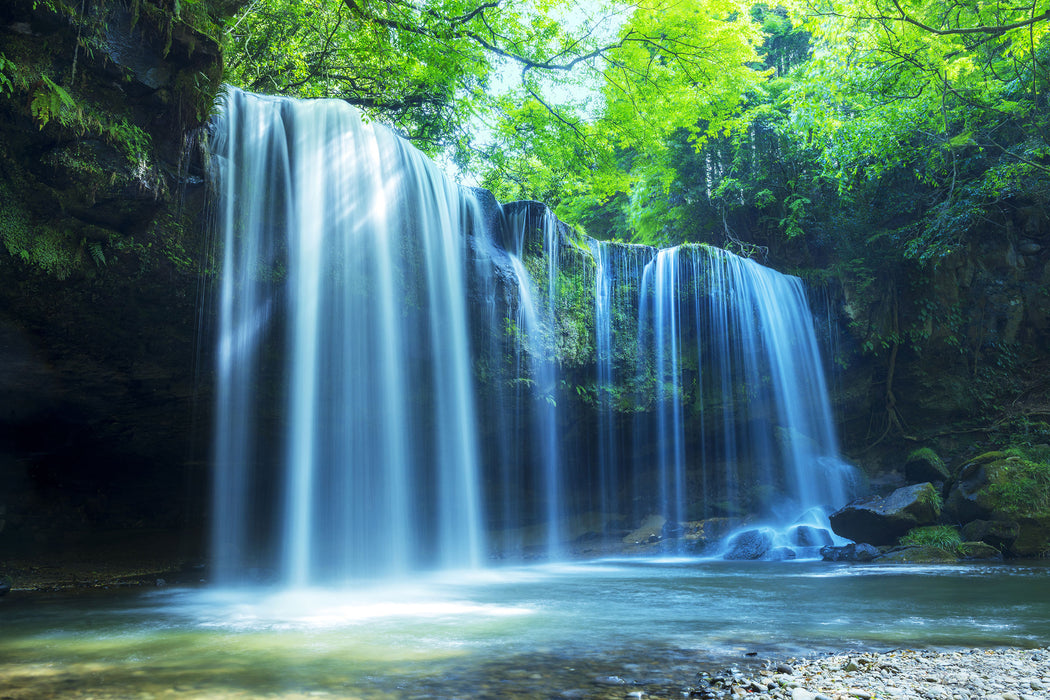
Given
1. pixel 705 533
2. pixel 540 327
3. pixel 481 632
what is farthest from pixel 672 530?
pixel 481 632

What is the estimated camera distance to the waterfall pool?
350 centimetres

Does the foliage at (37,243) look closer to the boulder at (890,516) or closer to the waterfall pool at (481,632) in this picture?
the waterfall pool at (481,632)

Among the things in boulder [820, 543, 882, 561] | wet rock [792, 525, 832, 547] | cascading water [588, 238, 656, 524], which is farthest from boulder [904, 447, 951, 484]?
cascading water [588, 238, 656, 524]

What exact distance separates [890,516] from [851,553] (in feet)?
3.70

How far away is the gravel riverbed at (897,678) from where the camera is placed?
3.08m

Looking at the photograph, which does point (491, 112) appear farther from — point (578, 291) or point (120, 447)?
point (120, 447)

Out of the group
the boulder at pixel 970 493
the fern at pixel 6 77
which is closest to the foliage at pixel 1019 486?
the boulder at pixel 970 493

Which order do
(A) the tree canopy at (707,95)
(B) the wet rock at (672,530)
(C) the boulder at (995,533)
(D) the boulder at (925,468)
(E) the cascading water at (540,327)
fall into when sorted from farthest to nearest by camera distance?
(B) the wet rock at (672,530) < (D) the boulder at (925,468) < (E) the cascading water at (540,327) < (C) the boulder at (995,533) < (A) the tree canopy at (707,95)

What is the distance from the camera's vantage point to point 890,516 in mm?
11609

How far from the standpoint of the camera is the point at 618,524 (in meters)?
14.3

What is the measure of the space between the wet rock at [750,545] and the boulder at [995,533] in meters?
3.38

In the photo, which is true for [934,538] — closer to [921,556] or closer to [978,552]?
[978,552]

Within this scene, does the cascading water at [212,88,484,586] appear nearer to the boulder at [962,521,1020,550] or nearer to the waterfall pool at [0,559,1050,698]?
the waterfall pool at [0,559,1050,698]

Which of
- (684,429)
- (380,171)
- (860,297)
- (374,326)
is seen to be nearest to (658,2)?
(380,171)
